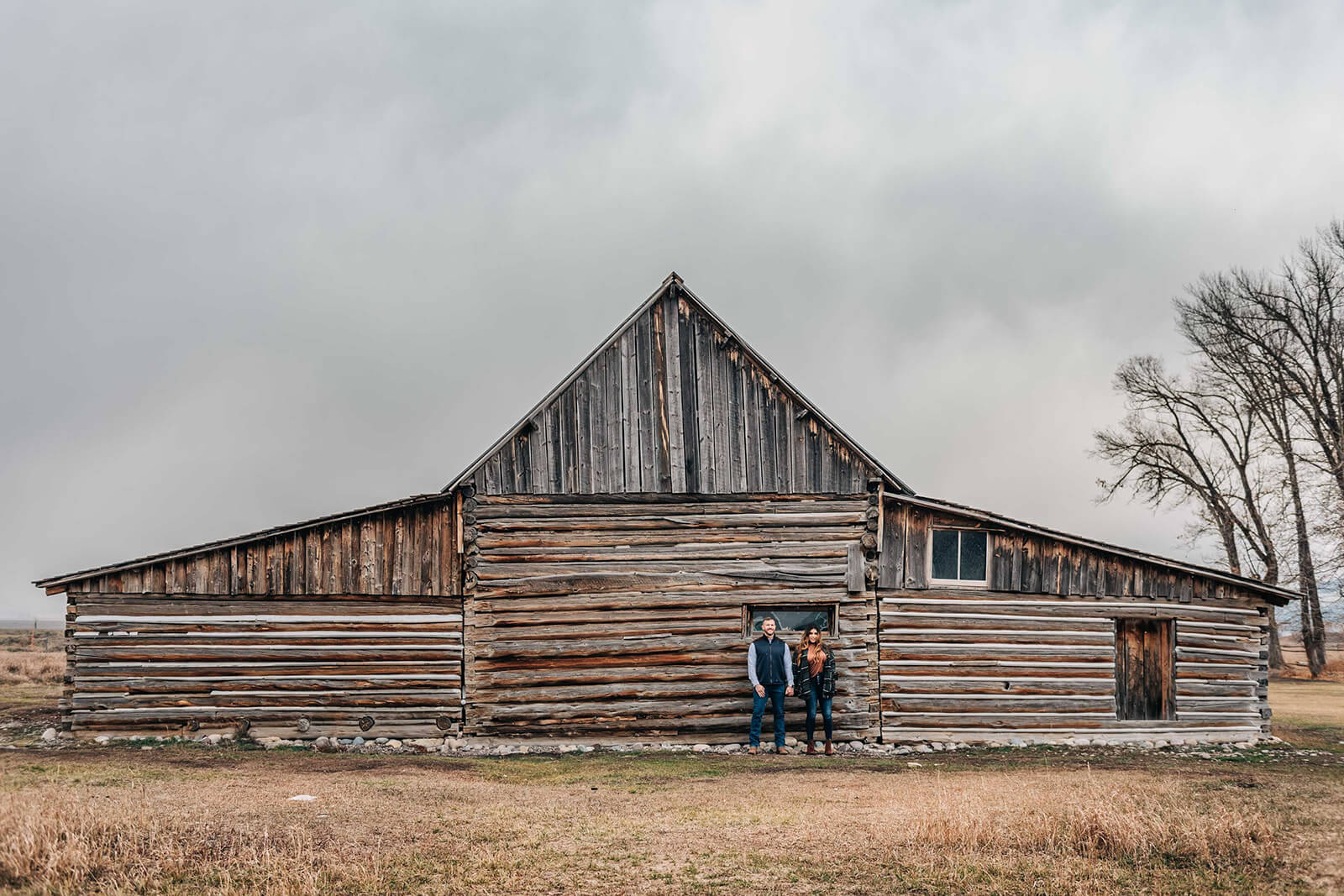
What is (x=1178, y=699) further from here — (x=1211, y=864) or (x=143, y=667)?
(x=143, y=667)

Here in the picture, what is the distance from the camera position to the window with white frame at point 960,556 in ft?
62.1

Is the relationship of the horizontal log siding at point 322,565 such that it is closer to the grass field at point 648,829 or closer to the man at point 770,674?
the grass field at point 648,829

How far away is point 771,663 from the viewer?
1741cm

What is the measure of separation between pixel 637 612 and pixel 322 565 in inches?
209

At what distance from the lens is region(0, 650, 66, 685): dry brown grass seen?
28531 mm

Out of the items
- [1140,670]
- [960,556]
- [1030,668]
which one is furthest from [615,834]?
[1140,670]

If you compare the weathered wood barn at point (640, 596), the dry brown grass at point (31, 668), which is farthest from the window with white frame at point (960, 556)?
the dry brown grass at point (31, 668)

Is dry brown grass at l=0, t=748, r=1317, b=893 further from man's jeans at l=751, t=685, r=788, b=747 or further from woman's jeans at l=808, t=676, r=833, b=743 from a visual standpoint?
woman's jeans at l=808, t=676, r=833, b=743

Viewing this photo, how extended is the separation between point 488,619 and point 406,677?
1.66 metres

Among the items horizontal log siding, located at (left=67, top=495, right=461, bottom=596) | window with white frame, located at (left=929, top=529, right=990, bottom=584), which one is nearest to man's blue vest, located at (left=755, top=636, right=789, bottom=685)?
window with white frame, located at (left=929, top=529, right=990, bottom=584)

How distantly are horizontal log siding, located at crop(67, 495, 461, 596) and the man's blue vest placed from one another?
515 cm

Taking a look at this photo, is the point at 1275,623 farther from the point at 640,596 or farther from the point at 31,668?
the point at 31,668

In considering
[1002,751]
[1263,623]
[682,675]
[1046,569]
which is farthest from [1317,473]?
[682,675]

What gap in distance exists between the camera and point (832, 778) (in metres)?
14.5
